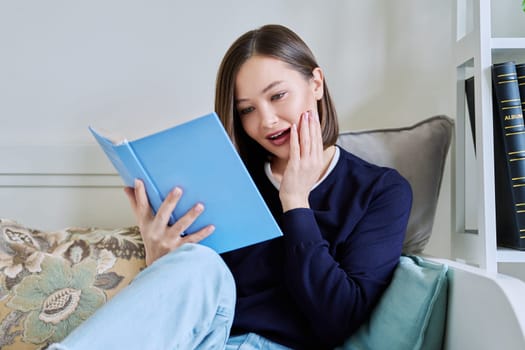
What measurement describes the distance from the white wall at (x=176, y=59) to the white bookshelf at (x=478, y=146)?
5.8 inches

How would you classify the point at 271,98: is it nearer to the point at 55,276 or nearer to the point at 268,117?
the point at 268,117

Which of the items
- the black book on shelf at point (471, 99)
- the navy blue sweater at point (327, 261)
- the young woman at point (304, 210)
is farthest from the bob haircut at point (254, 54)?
the black book on shelf at point (471, 99)

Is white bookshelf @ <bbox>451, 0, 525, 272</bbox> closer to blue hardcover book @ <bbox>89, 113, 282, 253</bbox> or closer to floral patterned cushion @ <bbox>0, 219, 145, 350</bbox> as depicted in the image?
blue hardcover book @ <bbox>89, 113, 282, 253</bbox>

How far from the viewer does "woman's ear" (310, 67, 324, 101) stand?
1.02 m

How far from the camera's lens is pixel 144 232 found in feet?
3.06

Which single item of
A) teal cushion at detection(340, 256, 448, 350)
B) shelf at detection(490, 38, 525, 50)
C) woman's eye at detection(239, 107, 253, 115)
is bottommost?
teal cushion at detection(340, 256, 448, 350)

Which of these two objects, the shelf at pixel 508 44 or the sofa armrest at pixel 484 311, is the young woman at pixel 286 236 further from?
the shelf at pixel 508 44

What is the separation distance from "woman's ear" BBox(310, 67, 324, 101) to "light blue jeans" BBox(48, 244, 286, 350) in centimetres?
39

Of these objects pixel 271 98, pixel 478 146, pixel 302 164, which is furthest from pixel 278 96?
pixel 478 146

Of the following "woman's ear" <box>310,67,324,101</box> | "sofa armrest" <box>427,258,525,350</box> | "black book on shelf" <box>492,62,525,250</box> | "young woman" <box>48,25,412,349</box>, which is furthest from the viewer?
"woman's ear" <box>310,67,324,101</box>

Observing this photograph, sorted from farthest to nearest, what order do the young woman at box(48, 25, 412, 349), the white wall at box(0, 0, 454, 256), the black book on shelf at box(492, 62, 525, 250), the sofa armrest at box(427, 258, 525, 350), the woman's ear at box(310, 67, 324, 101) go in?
1. the white wall at box(0, 0, 454, 256)
2. the woman's ear at box(310, 67, 324, 101)
3. the black book on shelf at box(492, 62, 525, 250)
4. the young woman at box(48, 25, 412, 349)
5. the sofa armrest at box(427, 258, 525, 350)

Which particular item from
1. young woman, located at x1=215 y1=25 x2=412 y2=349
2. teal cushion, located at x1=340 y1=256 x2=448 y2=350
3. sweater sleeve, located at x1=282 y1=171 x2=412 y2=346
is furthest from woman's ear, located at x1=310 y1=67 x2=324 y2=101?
teal cushion, located at x1=340 y1=256 x2=448 y2=350

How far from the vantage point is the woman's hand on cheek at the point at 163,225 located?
0.86 meters

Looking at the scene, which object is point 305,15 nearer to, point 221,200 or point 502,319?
point 221,200
